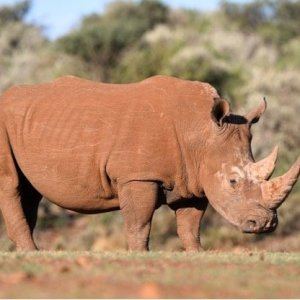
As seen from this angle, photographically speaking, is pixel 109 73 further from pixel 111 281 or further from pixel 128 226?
pixel 111 281

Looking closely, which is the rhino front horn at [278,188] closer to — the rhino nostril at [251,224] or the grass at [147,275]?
the rhino nostril at [251,224]

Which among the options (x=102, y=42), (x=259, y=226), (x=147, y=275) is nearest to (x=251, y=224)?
(x=259, y=226)

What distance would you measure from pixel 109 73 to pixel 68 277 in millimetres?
29543

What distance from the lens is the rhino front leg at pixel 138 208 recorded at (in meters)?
13.7

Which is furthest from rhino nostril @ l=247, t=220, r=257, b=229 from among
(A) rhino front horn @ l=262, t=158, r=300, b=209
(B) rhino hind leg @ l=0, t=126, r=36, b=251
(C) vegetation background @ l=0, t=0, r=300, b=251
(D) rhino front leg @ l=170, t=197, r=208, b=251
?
(C) vegetation background @ l=0, t=0, r=300, b=251

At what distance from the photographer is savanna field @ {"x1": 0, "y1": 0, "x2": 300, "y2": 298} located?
9.62 metres

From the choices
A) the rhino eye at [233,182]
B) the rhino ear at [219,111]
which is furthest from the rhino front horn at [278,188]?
the rhino ear at [219,111]

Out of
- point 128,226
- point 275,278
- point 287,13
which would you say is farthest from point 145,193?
point 287,13

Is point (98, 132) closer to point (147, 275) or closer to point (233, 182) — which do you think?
point (233, 182)

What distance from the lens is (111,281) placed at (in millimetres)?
9469

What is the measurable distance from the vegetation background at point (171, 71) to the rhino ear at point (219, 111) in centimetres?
1271

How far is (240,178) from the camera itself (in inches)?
543

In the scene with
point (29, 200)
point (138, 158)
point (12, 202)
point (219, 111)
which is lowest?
point (29, 200)

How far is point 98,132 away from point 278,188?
86.9 inches
